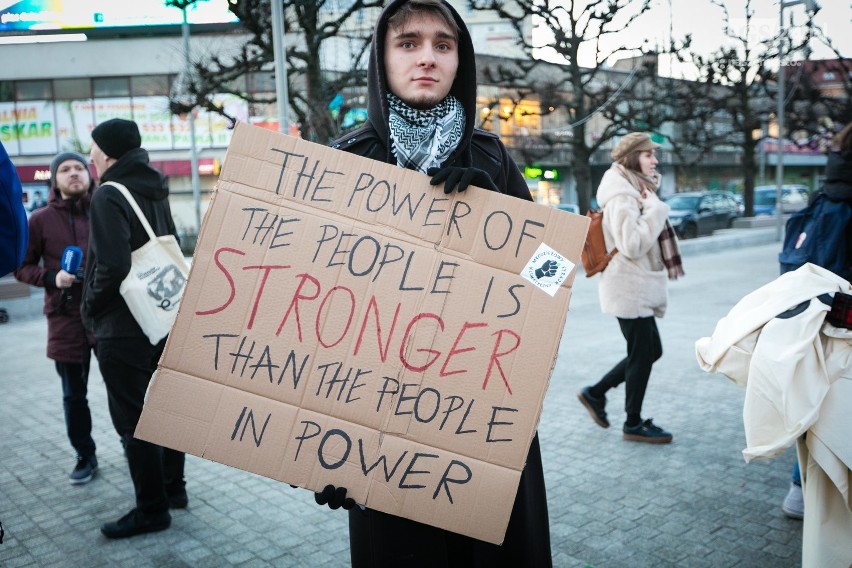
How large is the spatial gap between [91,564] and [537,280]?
2808 millimetres

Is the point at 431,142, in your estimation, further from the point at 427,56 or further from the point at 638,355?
the point at 638,355

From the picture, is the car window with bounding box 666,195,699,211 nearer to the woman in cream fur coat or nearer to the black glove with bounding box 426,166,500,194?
the woman in cream fur coat

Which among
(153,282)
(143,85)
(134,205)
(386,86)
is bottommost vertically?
(153,282)

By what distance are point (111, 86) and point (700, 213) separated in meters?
27.9

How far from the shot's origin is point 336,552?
3592mm

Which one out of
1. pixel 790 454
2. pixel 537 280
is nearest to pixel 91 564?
pixel 537 280

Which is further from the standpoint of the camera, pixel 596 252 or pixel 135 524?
pixel 596 252

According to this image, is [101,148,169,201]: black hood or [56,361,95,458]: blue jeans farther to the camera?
[56,361,95,458]: blue jeans

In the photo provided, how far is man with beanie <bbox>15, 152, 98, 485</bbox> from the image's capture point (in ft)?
15.1

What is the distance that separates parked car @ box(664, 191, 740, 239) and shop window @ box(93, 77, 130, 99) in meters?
25.9

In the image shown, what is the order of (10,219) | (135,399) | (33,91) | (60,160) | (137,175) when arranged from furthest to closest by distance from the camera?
(33,91) → (60,160) → (137,175) → (135,399) → (10,219)

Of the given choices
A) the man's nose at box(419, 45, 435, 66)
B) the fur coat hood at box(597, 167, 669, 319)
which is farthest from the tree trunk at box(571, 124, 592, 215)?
the man's nose at box(419, 45, 435, 66)

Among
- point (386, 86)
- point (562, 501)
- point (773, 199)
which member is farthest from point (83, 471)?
point (773, 199)

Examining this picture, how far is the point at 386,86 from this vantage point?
2268 mm
